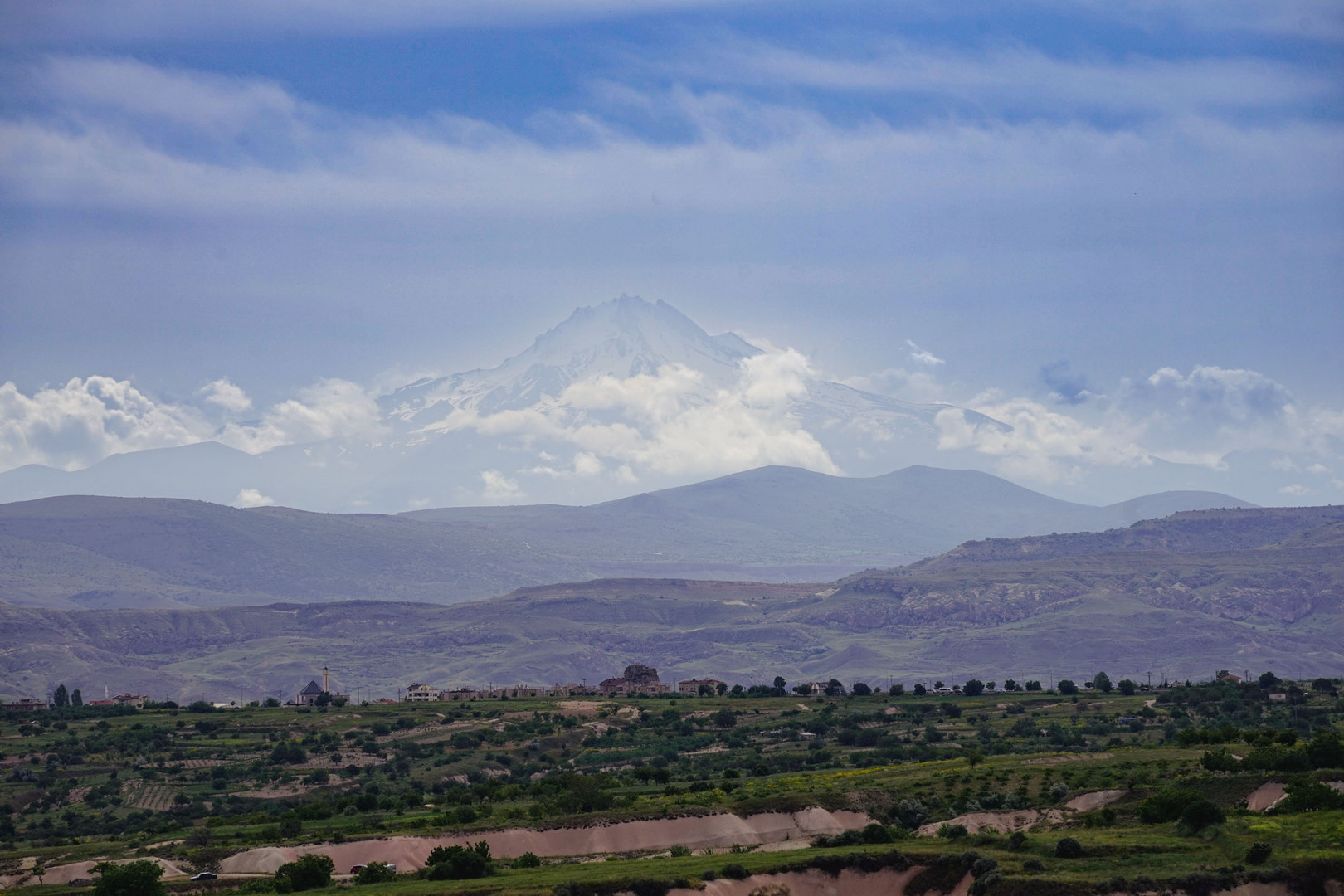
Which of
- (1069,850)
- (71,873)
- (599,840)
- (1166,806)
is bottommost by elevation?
(71,873)

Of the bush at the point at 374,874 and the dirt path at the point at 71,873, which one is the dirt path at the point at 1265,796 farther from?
the dirt path at the point at 71,873

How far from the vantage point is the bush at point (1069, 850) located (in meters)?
62.2

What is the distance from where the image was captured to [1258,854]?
59.7 metres

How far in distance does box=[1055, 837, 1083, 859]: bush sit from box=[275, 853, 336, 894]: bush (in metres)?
33.2

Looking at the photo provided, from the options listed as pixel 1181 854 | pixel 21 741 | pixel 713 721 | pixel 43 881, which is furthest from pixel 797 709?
pixel 1181 854

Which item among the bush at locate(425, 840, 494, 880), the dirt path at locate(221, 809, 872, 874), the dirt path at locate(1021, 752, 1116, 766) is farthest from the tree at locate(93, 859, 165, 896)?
the dirt path at locate(1021, 752, 1116, 766)

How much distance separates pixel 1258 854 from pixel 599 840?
3616 centimetres

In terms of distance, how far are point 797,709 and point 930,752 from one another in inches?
2149

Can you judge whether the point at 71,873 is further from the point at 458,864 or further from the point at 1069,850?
the point at 1069,850

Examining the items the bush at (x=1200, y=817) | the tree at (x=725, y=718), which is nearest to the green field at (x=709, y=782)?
the bush at (x=1200, y=817)

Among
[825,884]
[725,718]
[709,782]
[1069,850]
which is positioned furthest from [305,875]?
[725,718]

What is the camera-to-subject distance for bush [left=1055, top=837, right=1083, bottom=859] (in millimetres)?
62156

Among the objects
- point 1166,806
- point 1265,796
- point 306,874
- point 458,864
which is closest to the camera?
point 1166,806

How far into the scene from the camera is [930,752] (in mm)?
133375
